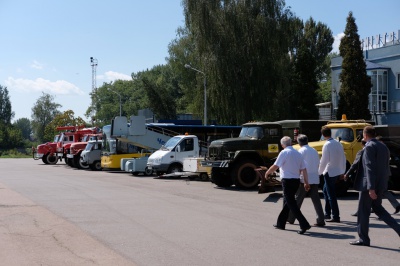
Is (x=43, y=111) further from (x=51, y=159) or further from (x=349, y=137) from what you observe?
(x=349, y=137)

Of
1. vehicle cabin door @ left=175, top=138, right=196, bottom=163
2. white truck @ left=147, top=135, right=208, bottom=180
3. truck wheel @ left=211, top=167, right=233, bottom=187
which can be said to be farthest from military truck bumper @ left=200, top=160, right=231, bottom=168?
vehicle cabin door @ left=175, top=138, right=196, bottom=163

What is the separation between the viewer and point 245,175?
2045 cm

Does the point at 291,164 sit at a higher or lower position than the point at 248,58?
lower

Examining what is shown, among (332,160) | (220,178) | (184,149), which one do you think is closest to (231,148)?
(220,178)

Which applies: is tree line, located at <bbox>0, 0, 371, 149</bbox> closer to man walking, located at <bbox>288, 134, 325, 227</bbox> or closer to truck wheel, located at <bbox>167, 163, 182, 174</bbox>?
truck wheel, located at <bbox>167, 163, 182, 174</bbox>

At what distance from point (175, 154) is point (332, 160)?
1575cm

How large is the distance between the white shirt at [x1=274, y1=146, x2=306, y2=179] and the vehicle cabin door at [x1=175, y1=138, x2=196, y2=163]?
16.7 m

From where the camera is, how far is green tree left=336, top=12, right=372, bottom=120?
43.9m

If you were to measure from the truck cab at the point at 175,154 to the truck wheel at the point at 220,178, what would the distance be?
5.73 m

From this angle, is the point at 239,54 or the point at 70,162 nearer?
the point at 70,162

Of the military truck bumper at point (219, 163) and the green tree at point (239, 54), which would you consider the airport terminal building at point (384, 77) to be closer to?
the green tree at point (239, 54)

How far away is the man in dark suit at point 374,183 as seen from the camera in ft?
29.0

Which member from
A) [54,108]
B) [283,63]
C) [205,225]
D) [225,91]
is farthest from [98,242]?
[54,108]

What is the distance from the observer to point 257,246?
908cm
